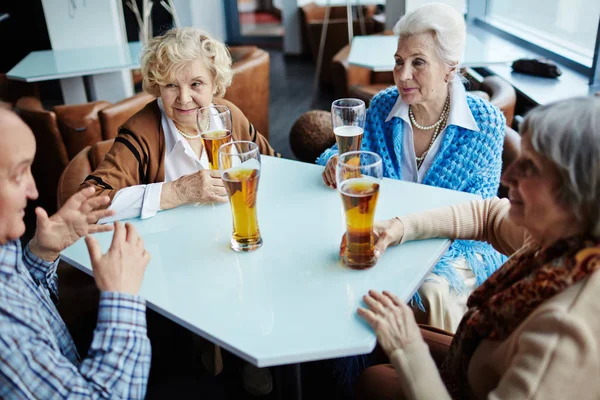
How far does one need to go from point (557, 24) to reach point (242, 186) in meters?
3.80

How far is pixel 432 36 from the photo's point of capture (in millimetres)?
1998

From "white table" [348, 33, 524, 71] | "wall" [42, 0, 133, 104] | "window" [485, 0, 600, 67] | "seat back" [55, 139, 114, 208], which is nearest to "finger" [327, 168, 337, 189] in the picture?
"seat back" [55, 139, 114, 208]

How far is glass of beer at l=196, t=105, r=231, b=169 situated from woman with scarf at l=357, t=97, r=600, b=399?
2.62 feet

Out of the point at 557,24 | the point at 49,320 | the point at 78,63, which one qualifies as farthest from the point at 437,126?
the point at 78,63

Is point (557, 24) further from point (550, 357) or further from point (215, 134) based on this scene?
point (550, 357)

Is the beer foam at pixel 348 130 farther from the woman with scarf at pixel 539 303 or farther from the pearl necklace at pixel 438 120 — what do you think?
the woman with scarf at pixel 539 303

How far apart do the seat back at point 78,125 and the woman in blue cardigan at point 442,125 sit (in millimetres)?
1871

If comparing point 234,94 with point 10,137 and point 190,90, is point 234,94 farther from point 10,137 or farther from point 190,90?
point 10,137

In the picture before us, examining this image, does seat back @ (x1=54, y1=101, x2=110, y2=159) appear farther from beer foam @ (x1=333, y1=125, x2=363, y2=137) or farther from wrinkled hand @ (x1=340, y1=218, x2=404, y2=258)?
wrinkled hand @ (x1=340, y1=218, x2=404, y2=258)

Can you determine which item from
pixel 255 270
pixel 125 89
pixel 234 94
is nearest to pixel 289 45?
pixel 125 89

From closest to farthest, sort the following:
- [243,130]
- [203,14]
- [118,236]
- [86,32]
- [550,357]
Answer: [550,357] → [118,236] → [243,130] → [86,32] → [203,14]

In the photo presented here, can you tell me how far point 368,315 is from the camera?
3.78 ft

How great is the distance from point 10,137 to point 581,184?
1.12m

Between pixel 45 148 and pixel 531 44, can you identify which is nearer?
pixel 45 148
